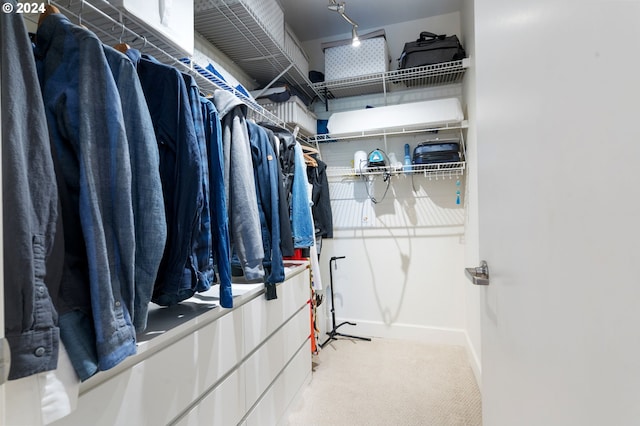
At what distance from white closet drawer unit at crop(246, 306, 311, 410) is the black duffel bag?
2150 mm

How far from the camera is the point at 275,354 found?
1.54 m

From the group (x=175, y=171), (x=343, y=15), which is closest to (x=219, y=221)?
(x=175, y=171)

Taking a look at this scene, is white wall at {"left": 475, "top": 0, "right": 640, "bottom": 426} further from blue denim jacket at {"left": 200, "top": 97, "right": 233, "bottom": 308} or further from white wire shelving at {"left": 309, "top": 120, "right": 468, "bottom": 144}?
white wire shelving at {"left": 309, "top": 120, "right": 468, "bottom": 144}

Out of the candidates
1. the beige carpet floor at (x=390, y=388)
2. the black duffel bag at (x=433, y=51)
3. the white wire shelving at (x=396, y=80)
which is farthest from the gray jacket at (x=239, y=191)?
the black duffel bag at (x=433, y=51)

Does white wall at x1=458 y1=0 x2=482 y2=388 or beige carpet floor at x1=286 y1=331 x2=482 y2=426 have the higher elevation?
white wall at x1=458 y1=0 x2=482 y2=388

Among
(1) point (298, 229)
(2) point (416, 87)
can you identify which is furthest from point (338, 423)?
(2) point (416, 87)

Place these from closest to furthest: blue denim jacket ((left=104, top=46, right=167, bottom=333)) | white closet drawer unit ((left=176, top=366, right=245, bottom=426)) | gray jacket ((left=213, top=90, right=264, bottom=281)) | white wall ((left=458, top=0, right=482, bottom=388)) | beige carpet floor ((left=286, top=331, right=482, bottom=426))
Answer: blue denim jacket ((left=104, top=46, right=167, bottom=333)) < white closet drawer unit ((left=176, top=366, right=245, bottom=426)) < gray jacket ((left=213, top=90, right=264, bottom=281)) < beige carpet floor ((left=286, top=331, right=482, bottom=426)) < white wall ((left=458, top=0, right=482, bottom=388))

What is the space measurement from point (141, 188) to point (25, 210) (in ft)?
0.91

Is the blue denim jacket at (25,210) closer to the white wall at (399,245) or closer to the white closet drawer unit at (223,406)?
the white closet drawer unit at (223,406)

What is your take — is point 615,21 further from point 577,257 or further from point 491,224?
point 491,224

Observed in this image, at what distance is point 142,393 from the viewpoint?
2.56 ft

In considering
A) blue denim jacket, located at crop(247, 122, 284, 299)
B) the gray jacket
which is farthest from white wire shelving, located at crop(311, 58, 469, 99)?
the gray jacket

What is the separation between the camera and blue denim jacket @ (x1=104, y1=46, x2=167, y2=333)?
0.72 meters

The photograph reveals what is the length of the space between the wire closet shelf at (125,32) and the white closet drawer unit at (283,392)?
1613 mm
